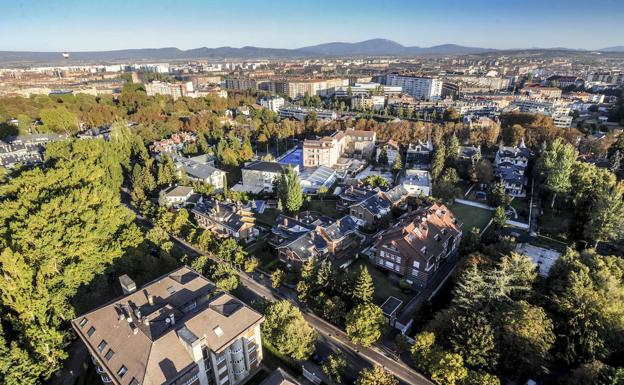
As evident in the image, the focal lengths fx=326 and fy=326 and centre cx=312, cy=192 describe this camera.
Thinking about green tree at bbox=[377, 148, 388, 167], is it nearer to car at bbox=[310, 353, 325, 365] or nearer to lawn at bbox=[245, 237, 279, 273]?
lawn at bbox=[245, 237, 279, 273]

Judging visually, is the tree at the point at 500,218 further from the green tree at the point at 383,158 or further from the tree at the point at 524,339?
the green tree at the point at 383,158

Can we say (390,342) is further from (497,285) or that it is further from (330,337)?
(497,285)

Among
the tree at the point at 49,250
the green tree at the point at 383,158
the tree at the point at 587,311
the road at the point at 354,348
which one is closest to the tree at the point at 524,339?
the tree at the point at 587,311

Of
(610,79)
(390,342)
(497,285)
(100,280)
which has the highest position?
(610,79)

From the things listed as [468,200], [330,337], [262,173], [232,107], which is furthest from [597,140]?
[232,107]

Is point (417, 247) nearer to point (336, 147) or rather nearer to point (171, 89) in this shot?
point (336, 147)

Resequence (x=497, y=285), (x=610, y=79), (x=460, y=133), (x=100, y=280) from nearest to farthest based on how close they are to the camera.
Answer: (x=497, y=285) → (x=100, y=280) → (x=460, y=133) → (x=610, y=79)

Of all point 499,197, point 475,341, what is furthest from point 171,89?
point 475,341

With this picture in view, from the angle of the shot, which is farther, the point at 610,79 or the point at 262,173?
the point at 610,79
